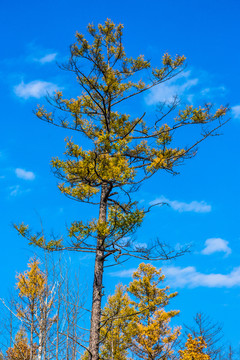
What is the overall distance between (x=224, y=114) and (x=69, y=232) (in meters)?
5.37

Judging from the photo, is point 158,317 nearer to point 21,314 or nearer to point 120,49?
point 21,314

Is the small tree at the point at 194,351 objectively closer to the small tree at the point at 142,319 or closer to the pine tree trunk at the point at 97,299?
the small tree at the point at 142,319

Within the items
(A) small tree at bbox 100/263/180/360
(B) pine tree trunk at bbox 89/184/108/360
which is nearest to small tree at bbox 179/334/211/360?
(A) small tree at bbox 100/263/180/360

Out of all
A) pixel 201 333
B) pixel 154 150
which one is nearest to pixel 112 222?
pixel 154 150

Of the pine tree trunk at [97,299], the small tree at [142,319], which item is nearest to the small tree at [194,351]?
the small tree at [142,319]

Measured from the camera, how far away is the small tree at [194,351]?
596 inches

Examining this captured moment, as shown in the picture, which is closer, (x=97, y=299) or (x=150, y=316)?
(x=97, y=299)

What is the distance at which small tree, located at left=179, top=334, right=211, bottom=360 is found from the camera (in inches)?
596

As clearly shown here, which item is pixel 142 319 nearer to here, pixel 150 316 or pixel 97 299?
pixel 150 316

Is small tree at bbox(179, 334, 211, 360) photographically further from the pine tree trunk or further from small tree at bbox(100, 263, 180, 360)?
the pine tree trunk

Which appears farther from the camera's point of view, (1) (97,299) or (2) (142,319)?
(2) (142,319)

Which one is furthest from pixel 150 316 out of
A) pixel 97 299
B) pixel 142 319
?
pixel 97 299

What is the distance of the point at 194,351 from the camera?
51.5 ft

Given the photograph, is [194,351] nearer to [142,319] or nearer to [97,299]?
[142,319]
